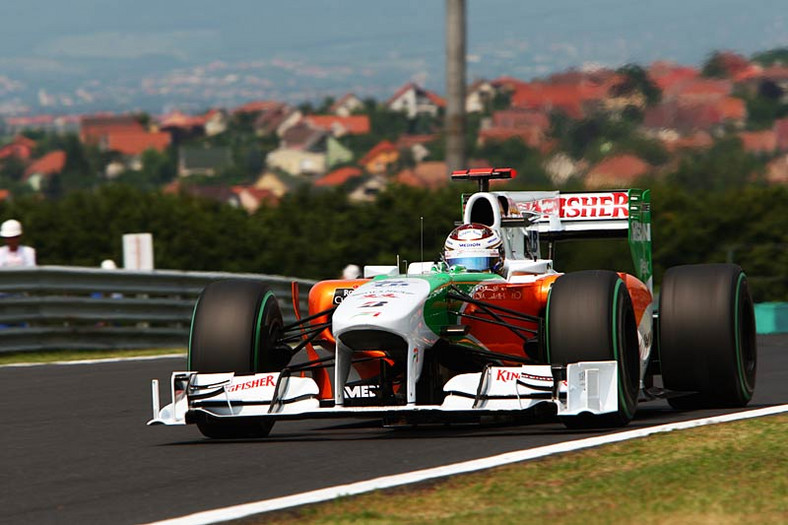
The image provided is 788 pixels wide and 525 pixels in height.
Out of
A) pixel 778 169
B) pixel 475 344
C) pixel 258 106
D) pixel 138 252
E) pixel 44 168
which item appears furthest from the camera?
pixel 258 106

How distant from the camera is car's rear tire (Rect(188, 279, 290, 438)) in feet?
29.9

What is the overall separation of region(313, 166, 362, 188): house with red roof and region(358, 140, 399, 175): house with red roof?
34 centimetres

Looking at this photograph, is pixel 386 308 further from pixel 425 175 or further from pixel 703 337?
pixel 425 175

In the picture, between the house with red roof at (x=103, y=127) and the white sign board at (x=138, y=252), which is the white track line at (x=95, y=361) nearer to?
the white sign board at (x=138, y=252)

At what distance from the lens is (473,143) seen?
96.4ft

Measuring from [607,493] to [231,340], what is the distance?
329cm

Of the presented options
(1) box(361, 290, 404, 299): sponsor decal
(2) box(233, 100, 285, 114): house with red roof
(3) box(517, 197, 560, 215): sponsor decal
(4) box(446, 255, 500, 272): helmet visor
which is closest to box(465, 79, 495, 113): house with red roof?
(3) box(517, 197, 560, 215): sponsor decal

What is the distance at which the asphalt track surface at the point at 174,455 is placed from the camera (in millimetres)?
6742

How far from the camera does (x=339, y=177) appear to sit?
3491 centimetres

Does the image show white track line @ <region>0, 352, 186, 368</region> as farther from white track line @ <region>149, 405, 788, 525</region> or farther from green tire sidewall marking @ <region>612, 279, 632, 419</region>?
white track line @ <region>149, 405, 788, 525</region>

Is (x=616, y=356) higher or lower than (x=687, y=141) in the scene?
lower

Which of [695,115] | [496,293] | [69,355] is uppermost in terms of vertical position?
[695,115]

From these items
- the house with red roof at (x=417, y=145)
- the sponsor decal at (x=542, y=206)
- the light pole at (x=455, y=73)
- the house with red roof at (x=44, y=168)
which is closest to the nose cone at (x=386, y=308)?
the sponsor decal at (x=542, y=206)

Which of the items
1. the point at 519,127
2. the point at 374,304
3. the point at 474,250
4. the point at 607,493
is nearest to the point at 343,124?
the point at 519,127
